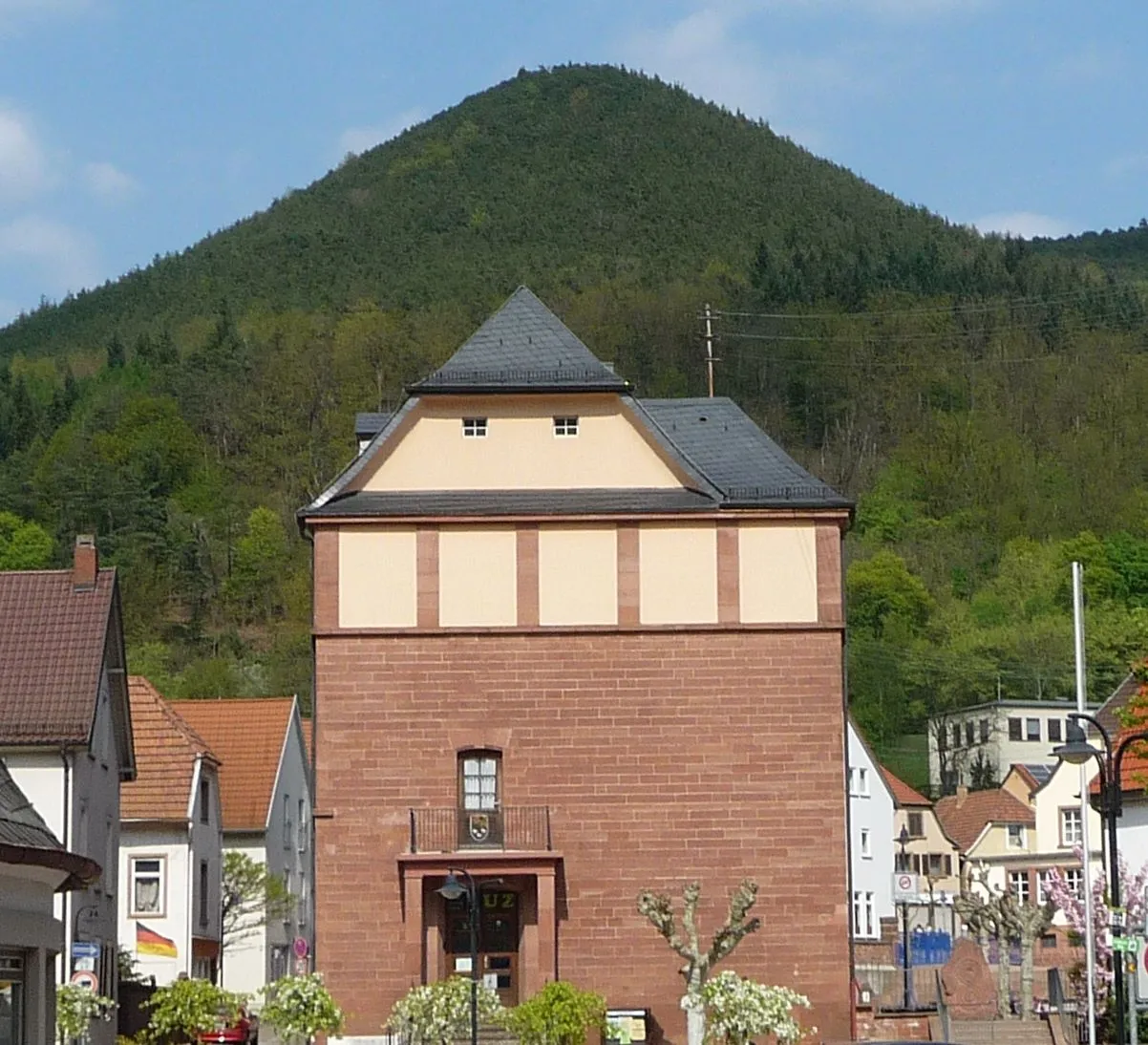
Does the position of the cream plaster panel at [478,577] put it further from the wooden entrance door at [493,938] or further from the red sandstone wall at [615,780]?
the wooden entrance door at [493,938]

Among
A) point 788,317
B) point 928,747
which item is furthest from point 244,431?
point 928,747

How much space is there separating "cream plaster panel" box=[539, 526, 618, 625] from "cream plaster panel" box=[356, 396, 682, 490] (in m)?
1.29

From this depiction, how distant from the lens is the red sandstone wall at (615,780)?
142 feet

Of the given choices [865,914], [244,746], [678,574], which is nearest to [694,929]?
[678,574]

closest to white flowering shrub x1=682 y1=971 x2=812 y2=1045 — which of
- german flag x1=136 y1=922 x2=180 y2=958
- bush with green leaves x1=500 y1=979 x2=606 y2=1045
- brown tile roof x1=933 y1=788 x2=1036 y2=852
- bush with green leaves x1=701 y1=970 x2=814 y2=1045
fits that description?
bush with green leaves x1=701 y1=970 x2=814 y2=1045

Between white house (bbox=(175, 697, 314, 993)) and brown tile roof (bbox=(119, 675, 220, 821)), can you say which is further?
white house (bbox=(175, 697, 314, 993))

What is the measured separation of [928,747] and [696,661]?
305 feet

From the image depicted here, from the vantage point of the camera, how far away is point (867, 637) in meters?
141

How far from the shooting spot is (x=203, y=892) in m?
59.5

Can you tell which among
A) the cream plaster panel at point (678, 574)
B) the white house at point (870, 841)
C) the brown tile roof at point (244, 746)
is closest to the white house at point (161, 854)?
the brown tile roof at point (244, 746)

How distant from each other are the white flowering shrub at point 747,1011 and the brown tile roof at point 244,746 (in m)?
32.9

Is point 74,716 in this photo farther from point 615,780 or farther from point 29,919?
point 29,919

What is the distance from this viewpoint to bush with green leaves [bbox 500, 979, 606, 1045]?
123 feet

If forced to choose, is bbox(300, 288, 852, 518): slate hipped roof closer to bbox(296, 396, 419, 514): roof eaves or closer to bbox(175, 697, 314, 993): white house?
bbox(296, 396, 419, 514): roof eaves
